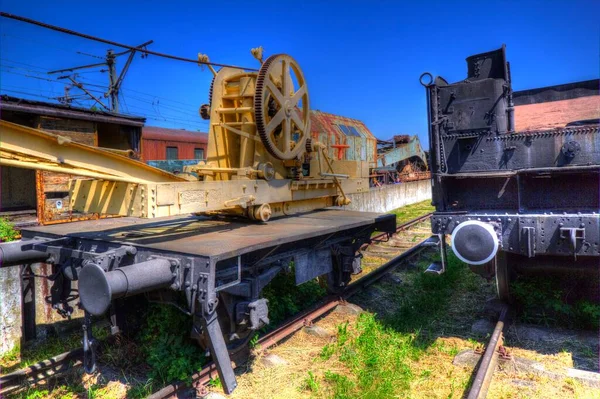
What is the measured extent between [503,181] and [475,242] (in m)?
1.23

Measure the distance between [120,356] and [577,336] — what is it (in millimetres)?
5436

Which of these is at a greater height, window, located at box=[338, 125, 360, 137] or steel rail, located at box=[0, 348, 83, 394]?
window, located at box=[338, 125, 360, 137]

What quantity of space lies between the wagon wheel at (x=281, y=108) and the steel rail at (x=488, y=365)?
11.4ft

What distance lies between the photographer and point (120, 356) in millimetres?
5102

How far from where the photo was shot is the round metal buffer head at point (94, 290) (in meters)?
3.43

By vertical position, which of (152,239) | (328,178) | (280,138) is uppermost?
(280,138)

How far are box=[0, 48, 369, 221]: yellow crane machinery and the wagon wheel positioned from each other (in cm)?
1

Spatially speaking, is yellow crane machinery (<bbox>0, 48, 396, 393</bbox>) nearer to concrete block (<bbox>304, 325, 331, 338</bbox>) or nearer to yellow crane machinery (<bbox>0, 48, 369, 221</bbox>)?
yellow crane machinery (<bbox>0, 48, 369, 221</bbox>)

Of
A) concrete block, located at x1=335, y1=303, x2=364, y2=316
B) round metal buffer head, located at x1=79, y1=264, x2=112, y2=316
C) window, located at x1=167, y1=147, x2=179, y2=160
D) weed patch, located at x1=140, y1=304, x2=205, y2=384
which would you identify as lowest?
concrete block, located at x1=335, y1=303, x2=364, y2=316

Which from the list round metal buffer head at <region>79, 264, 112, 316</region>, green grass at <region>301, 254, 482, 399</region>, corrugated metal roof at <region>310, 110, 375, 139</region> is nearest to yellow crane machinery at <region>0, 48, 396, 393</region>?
round metal buffer head at <region>79, 264, 112, 316</region>

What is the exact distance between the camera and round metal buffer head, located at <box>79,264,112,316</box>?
135 inches

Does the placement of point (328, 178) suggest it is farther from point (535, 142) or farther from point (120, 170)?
point (120, 170)

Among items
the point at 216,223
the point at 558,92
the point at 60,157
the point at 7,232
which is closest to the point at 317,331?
the point at 216,223

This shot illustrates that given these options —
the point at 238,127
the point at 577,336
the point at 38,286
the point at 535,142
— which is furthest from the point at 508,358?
the point at 38,286
